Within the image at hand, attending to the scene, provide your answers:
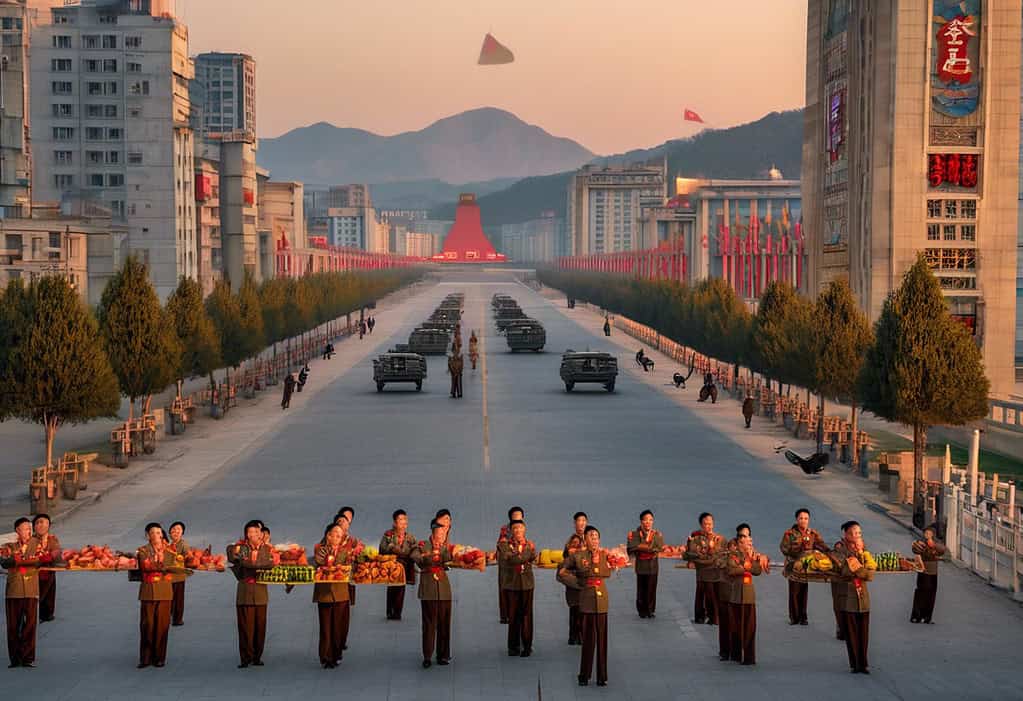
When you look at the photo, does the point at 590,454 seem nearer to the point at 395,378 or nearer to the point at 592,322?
the point at 395,378

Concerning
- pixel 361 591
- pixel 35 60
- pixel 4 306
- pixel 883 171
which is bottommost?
pixel 361 591

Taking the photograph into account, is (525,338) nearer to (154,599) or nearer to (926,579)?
(926,579)

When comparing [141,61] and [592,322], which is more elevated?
[141,61]

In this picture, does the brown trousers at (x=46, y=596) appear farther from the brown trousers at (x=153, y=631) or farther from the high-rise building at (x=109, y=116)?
the high-rise building at (x=109, y=116)

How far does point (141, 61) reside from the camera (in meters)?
133

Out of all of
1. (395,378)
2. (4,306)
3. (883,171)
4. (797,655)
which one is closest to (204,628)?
(797,655)

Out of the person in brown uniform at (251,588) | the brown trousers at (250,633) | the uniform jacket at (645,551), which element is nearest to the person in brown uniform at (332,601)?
the person in brown uniform at (251,588)

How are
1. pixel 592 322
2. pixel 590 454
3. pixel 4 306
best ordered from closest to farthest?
pixel 4 306 → pixel 590 454 → pixel 592 322

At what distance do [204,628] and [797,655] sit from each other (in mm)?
7889

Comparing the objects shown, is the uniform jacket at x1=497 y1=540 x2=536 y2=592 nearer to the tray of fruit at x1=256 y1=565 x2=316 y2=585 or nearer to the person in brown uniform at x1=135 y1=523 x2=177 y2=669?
the tray of fruit at x1=256 y1=565 x2=316 y2=585

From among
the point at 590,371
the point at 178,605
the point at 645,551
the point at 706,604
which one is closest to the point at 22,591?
the point at 178,605

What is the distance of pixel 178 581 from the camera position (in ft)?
65.9

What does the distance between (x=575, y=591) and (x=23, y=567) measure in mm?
6774

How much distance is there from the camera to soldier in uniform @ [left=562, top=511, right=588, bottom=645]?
18562mm
